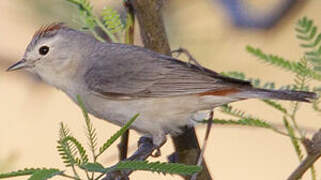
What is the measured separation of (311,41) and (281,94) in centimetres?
27

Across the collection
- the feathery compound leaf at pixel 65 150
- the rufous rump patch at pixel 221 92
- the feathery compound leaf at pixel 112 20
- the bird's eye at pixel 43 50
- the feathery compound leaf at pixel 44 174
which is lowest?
the feathery compound leaf at pixel 44 174

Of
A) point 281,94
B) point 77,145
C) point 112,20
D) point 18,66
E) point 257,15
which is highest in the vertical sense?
point 257,15

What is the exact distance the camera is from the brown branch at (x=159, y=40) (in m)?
2.62

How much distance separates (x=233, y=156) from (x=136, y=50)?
2.78 m

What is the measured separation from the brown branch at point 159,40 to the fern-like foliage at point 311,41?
0.56 metres

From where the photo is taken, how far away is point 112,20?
277 centimetres

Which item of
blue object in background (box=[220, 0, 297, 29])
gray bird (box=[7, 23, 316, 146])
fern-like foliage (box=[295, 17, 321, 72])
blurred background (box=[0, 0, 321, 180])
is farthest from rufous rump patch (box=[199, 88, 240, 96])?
blue object in background (box=[220, 0, 297, 29])

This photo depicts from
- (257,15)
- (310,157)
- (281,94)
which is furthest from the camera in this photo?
(257,15)

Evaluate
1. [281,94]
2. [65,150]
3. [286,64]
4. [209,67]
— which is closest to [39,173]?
[65,150]

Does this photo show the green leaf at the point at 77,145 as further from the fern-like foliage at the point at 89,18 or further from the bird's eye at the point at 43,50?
the bird's eye at the point at 43,50

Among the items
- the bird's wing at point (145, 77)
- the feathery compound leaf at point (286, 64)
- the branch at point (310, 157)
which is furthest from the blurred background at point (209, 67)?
the branch at point (310, 157)

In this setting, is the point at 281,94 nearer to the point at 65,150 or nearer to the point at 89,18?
the point at 89,18

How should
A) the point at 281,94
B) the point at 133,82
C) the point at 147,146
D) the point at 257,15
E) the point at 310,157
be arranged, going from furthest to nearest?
1. the point at 257,15
2. the point at 133,82
3. the point at 147,146
4. the point at 281,94
5. the point at 310,157

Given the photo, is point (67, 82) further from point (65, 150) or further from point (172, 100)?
point (65, 150)
